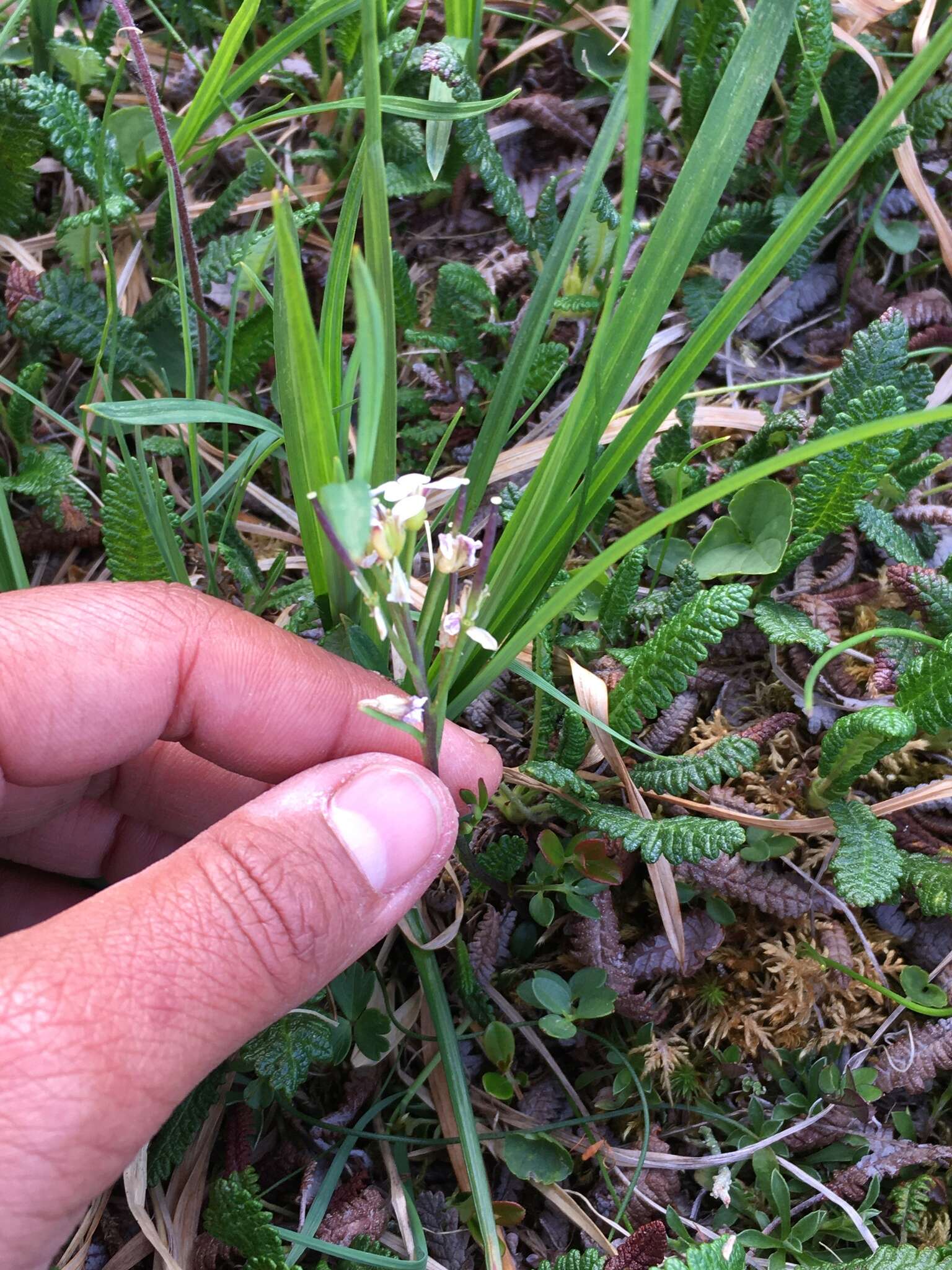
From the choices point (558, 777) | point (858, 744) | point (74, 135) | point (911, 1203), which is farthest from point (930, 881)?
point (74, 135)

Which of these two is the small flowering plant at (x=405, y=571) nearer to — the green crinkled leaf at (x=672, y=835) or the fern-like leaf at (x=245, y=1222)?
the green crinkled leaf at (x=672, y=835)

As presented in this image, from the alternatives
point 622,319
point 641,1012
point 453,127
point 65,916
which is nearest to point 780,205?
point 453,127

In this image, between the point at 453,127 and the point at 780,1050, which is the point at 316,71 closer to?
the point at 453,127

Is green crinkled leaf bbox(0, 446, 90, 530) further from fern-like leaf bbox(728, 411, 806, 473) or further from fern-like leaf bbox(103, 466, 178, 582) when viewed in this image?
fern-like leaf bbox(728, 411, 806, 473)

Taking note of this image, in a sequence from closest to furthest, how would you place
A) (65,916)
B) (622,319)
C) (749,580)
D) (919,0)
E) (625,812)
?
(65,916), (622,319), (625,812), (749,580), (919,0)

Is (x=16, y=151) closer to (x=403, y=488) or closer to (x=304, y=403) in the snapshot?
(x=304, y=403)

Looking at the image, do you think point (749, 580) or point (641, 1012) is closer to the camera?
point (641, 1012)
